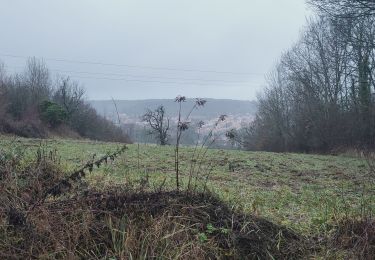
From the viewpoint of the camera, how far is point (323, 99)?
38.3 metres

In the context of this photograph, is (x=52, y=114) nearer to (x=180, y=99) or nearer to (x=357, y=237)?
(x=180, y=99)

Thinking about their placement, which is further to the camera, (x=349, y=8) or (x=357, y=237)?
(x=349, y=8)

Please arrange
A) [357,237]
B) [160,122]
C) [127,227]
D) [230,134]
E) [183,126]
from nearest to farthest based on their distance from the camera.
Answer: [127,227], [357,237], [183,126], [230,134], [160,122]

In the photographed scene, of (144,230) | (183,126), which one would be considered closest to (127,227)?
(144,230)

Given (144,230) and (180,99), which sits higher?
(180,99)

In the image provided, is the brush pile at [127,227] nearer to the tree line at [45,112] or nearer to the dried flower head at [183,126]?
the dried flower head at [183,126]

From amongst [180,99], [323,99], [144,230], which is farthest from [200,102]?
[323,99]

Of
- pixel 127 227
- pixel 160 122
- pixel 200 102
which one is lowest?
pixel 127 227

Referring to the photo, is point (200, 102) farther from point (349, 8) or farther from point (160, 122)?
point (349, 8)

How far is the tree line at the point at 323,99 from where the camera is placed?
29719 mm

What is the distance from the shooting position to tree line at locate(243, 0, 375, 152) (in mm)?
29719

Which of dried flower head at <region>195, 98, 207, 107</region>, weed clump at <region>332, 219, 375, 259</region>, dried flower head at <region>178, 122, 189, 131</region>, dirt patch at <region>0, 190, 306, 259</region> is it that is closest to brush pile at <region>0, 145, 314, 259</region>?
dirt patch at <region>0, 190, 306, 259</region>

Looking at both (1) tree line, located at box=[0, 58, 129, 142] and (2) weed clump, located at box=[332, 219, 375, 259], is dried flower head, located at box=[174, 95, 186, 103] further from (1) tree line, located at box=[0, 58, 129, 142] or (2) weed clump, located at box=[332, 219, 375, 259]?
(1) tree line, located at box=[0, 58, 129, 142]

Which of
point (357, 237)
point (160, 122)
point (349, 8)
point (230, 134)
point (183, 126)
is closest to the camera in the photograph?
point (357, 237)
